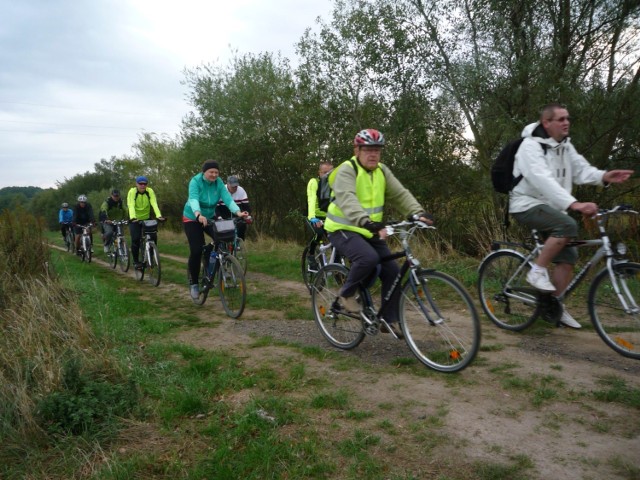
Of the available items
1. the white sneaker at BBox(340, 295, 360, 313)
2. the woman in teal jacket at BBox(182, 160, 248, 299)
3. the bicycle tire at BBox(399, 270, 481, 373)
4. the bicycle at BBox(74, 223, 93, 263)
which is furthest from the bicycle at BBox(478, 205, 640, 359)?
the bicycle at BBox(74, 223, 93, 263)

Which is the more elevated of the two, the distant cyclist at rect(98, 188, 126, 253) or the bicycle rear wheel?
the distant cyclist at rect(98, 188, 126, 253)

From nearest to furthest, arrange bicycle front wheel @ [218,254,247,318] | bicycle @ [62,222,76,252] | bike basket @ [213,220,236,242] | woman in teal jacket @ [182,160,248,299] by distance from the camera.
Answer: bicycle front wheel @ [218,254,247,318]
bike basket @ [213,220,236,242]
woman in teal jacket @ [182,160,248,299]
bicycle @ [62,222,76,252]

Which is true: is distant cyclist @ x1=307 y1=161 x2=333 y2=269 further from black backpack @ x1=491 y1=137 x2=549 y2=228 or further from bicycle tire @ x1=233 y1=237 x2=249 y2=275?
black backpack @ x1=491 y1=137 x2=549 y2=228

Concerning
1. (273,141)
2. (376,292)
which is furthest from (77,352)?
(273,141)

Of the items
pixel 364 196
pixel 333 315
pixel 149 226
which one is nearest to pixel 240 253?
pixel 149 226

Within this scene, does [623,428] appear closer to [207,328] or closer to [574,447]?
[574,447]

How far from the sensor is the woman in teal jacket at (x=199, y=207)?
723 centimetres

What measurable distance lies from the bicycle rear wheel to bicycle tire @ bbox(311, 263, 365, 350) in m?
8.15

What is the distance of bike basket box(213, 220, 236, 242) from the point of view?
277 inches

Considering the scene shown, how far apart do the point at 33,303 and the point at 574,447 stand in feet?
19.0

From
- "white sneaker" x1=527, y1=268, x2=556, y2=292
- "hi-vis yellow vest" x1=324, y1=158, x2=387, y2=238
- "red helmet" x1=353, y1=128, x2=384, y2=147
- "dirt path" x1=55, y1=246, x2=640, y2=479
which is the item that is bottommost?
Answer: "dirt path" x1=55, y1=246, x2=640, y2=479

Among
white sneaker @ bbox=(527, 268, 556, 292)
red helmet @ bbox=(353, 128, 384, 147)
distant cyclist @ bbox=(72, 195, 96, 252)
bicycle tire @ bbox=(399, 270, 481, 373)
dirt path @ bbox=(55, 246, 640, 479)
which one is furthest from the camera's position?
distant cyclist @ bbox=(72, 195, 96, 252)

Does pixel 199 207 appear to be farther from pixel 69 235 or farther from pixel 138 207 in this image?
pixel 69 235

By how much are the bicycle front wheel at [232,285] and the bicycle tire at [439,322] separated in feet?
9.43
